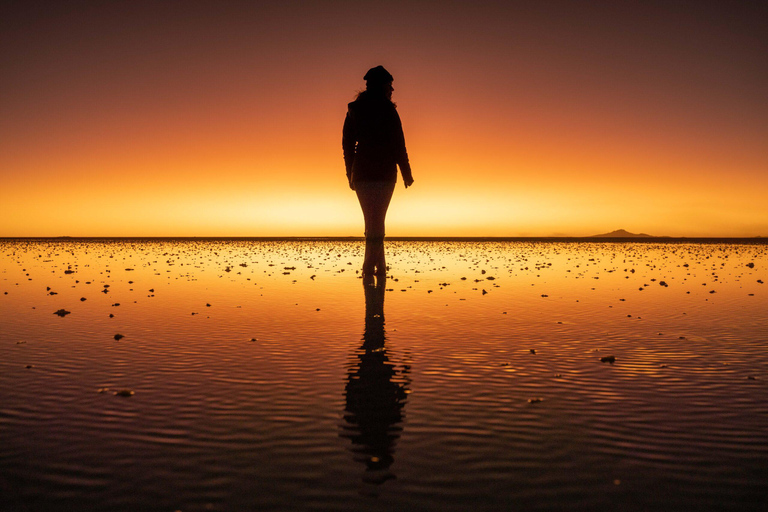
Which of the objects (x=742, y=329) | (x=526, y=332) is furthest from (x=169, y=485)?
(x=742, y=329)

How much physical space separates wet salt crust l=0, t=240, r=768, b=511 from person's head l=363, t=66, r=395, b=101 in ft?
26.0

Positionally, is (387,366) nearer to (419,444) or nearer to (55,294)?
(419,444)

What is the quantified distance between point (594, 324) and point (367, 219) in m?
8.00

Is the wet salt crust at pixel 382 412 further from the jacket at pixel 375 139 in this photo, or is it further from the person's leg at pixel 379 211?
the jacket at pixel 375 139

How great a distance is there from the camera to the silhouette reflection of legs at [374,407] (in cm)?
462

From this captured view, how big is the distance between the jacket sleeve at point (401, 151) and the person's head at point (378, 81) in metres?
0.73

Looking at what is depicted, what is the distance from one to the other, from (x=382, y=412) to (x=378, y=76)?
14030 mm

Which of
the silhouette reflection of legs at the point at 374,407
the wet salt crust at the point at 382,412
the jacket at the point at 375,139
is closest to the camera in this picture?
the wet salt crust at the point at 382,412

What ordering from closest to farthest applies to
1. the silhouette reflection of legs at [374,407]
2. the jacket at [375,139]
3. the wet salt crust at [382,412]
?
1. the wet salt crust at [382,412]
2. the silhouette reflection of legs at [374,407]
3. the jacket at [375,139]

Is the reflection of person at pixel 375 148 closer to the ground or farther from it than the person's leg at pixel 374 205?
farther from it

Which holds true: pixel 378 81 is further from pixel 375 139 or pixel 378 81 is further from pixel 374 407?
pixel 374 407

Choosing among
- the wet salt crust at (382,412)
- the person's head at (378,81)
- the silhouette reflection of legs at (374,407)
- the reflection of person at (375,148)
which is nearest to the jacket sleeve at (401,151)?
the reflection of person at (375,148)

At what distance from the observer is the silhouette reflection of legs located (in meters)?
4.62

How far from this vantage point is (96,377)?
23.8ft
